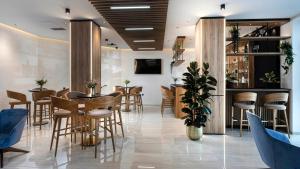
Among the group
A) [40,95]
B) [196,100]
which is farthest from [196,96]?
[40,95]

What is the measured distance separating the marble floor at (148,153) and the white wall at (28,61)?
238 cm

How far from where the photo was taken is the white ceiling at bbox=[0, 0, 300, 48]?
4.47 metres

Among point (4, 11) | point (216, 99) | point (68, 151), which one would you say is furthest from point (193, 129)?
point (4, 11)

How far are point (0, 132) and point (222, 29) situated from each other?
16.3 feet

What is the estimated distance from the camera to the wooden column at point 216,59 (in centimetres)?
533

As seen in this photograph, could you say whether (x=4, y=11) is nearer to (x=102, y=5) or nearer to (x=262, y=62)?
(x=102, y=5)

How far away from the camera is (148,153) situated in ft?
13.0

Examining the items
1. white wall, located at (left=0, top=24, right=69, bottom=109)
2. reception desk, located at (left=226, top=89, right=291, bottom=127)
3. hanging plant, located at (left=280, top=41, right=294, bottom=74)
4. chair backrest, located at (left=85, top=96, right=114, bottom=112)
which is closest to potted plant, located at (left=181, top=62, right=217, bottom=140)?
reception desk, located at (left=226, top=89, right=291, bottom=127)

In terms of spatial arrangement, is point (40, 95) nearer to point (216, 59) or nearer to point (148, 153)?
point (148, 153)

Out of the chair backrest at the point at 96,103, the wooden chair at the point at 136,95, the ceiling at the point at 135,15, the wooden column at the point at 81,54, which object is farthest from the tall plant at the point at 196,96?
the wooden chair at the point at 136,95

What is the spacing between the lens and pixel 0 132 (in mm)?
3855

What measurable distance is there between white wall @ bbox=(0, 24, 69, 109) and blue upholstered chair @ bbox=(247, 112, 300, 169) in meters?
6.71

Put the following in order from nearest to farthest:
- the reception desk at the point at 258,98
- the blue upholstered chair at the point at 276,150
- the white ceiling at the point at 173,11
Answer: the blue upholstered chair at the point at 276,150 → the white ceiling at the point at 173,11 → the reception desk at the point at 258,98

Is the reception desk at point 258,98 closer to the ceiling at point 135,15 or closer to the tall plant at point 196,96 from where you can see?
the tall plant at point 196,96
